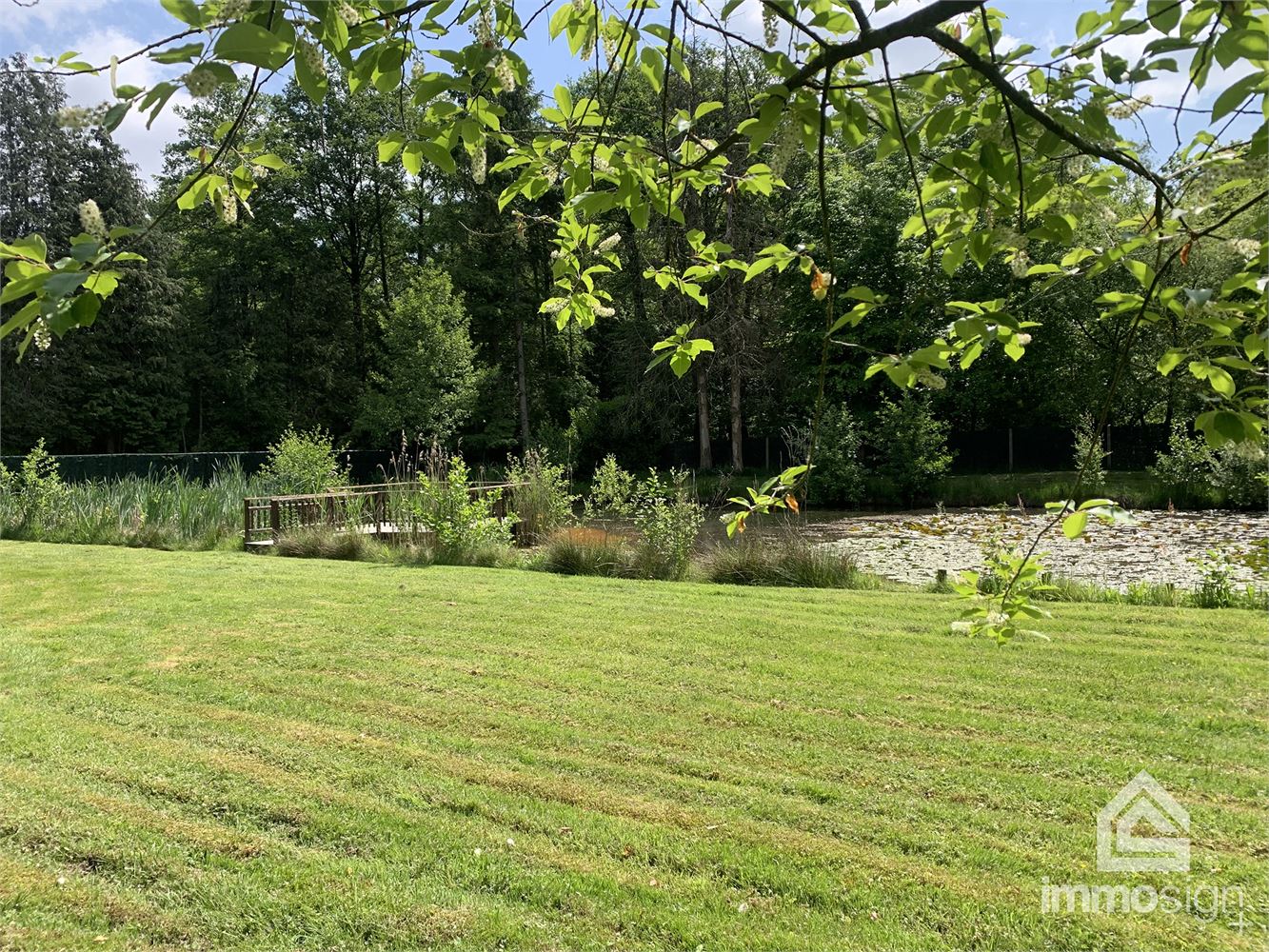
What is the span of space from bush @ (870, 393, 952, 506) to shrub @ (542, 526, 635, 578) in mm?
10427

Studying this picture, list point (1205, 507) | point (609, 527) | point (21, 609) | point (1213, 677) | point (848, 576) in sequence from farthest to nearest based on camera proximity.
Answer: point (1205, 507), point (609, 527), point (848, 576), point (21, 609), point (1213, 677)

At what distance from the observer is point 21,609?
5945 mm

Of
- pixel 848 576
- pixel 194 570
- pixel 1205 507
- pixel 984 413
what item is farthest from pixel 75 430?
pixel 1205 507

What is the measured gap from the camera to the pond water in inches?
306

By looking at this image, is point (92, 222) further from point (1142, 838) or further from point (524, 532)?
point (524, 532)

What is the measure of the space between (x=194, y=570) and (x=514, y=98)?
61.4 feet

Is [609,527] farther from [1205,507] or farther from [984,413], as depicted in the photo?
[984,413]

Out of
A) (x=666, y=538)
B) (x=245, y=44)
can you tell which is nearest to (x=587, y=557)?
(x=666, y=538)

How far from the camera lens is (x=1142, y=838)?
250 cm

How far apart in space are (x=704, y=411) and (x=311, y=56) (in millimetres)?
22805

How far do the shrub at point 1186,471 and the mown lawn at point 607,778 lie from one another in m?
11.1

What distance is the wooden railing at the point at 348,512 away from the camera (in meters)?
9.88

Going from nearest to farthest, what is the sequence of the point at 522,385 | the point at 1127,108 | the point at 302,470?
the point at 1127,108, the point at 302,470, the point at 522,385

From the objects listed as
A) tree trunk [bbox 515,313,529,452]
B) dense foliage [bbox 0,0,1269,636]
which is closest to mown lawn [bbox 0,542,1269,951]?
dense foliage [bbox 0,0,1269,636]
